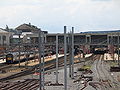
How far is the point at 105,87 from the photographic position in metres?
16.8

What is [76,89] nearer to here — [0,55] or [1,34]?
[0,55]

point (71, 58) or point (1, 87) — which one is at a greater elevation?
point (71, 58)

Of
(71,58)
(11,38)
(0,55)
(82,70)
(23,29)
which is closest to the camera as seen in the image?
(71,58)

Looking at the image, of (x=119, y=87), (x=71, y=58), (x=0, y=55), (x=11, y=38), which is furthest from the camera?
(x=11, y=38)

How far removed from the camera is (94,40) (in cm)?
5925

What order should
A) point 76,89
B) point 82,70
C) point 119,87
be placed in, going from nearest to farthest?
point 76,89
point 119,87
point 82,70

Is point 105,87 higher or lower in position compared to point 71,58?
lower

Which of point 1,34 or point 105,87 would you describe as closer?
point 105,87

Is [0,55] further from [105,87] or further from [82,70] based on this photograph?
[105,87]

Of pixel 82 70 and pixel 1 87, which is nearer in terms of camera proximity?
pixel 1 87

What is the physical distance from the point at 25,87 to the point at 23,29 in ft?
236

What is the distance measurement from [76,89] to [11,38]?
46.4 meters

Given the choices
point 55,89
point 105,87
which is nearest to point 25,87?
point 55,89

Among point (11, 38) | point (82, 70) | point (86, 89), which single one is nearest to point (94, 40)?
point (11, 38)
